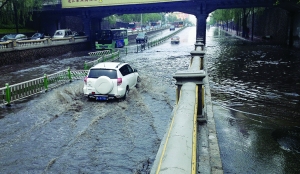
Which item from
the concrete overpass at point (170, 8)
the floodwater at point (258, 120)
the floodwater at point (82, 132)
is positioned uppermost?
the concrete overpass at point (170, 8)

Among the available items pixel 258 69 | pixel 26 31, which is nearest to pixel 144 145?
pixel 258 69

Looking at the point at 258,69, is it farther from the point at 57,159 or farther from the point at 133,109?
the point at 57,159

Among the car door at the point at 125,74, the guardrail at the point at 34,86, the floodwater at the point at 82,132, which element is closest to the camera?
the floodwater at the point at 82,132

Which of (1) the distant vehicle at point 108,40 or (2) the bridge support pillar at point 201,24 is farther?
(1) the distant vehicle at point 108,40

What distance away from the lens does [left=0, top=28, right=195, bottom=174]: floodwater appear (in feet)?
22.2

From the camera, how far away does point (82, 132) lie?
8.91 meters

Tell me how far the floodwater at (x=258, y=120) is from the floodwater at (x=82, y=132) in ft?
6.46

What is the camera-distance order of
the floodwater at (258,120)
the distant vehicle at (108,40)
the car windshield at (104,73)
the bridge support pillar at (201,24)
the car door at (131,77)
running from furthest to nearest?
the distant vehicle at (108,40) < the bridge support pillar at (201,24) < the car door at (131,77) < the car windshield at (104,73) < the floodwater at (258,120)

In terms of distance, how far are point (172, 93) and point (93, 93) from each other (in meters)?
4.01

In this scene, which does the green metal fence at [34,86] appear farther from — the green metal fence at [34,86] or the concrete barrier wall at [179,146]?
the concrete barrier wall at [179,146]

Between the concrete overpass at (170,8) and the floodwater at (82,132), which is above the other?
the concrete overpass at (170,8)

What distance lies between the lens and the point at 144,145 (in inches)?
309

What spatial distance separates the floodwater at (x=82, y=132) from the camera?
266 inches

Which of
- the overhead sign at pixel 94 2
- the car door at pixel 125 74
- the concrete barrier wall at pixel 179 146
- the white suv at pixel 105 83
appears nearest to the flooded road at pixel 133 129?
the white suv at pixel 105 83
